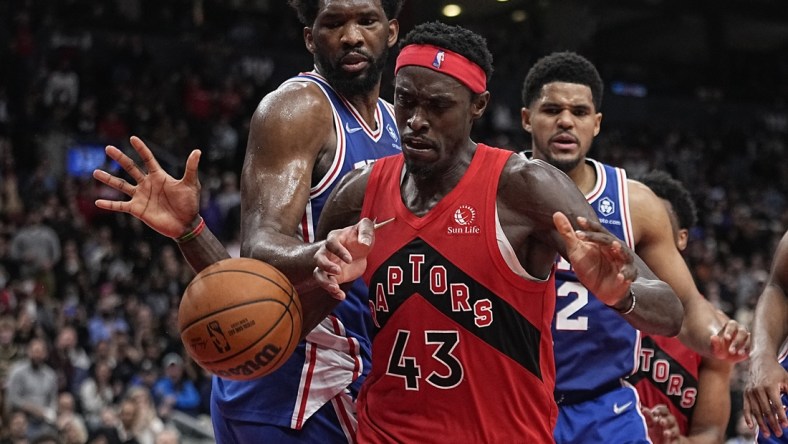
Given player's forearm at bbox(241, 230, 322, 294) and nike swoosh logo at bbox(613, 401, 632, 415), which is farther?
nike swoosh logo at bbox(613, 401, 632, 415)

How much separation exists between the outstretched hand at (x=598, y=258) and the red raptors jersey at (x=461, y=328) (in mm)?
268

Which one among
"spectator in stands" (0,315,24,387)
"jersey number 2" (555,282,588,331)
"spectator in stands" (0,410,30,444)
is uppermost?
"jersey number 2" (555,282,588,331)

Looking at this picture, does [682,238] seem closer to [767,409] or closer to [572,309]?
[572,309]

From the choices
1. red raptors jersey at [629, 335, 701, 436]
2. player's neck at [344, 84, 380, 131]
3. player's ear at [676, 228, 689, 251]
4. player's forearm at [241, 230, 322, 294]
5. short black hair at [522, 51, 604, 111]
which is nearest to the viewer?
player's forearm at [241, 230, 322, 294]

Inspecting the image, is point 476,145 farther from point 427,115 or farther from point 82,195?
point 82,195

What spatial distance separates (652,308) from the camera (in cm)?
336

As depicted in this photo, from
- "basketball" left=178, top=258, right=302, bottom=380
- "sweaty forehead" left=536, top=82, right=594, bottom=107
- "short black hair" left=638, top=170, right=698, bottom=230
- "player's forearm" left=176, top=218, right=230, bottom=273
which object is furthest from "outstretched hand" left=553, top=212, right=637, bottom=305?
"short black hair" left=638, top=170, right=698, bottom=230

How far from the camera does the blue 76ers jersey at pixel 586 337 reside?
4.85 metres

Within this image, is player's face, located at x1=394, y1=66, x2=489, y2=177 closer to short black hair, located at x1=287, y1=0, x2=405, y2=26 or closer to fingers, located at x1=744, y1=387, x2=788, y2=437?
short black hair, located at x1=287, y1=0, x2=405, y2=26

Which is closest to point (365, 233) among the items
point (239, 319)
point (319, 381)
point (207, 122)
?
point (239, 319)

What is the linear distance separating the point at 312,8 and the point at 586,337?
1.89 metres

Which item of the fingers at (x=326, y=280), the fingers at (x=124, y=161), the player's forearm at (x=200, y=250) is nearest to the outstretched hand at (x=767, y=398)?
the fingers at (x=326, y=280)

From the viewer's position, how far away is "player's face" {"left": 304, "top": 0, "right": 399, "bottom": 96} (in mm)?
4098

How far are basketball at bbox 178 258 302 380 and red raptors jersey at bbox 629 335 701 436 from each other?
2671 millimetres
